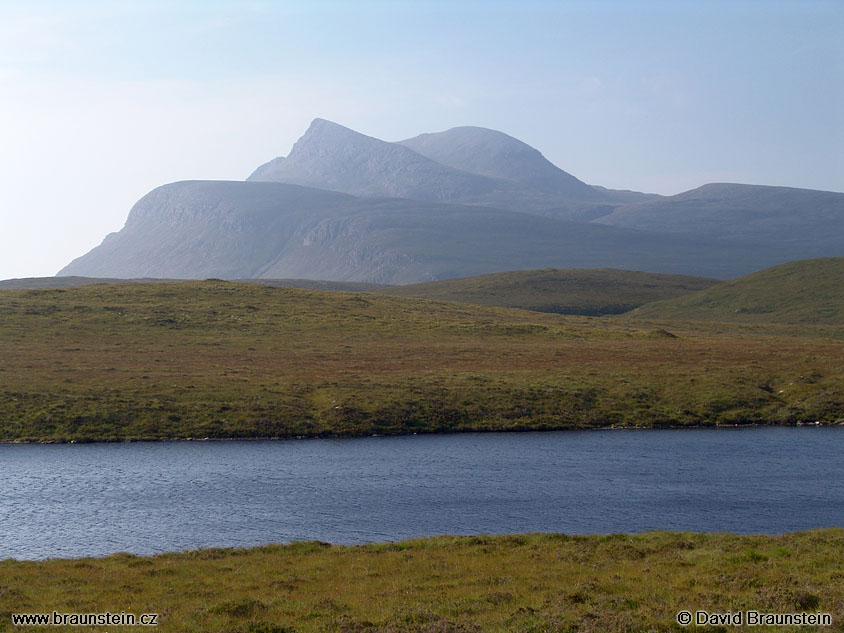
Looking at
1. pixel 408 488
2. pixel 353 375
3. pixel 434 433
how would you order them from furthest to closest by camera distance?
pixel 353 375 < pixel 434 433 < pixel 408 488

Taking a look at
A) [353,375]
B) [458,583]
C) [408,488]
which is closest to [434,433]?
[353,375]

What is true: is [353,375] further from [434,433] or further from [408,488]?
[408,488]

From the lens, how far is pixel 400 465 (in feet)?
188

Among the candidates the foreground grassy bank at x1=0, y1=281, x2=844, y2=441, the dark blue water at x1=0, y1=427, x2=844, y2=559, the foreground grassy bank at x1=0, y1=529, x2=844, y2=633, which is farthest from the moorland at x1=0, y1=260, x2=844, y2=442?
the foreground grassy bank at x1=0, y1=529, x2=844, y2=633

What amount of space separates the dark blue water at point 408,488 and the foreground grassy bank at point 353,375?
170 inches

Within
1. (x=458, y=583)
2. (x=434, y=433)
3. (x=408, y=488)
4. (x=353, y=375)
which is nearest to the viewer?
(x=458, y=583)

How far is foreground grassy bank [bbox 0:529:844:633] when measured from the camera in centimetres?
2183

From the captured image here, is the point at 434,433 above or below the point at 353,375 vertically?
below

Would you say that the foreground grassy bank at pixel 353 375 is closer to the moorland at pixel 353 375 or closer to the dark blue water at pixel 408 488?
the moorland at pixel 353 375

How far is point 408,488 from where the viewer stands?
50.0 metres

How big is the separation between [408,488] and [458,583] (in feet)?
76.9

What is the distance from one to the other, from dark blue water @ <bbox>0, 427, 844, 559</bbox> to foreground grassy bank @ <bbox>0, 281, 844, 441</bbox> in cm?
432

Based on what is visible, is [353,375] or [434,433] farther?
[353,375]

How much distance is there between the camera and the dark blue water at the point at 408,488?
134ft
